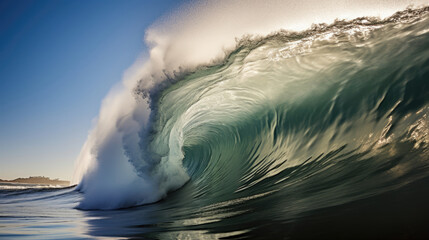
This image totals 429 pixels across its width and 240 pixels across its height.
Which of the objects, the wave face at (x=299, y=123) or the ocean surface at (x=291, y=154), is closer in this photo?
the ocean surface at (x=291, y=154)

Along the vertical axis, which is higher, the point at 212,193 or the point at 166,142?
the point at 166,142

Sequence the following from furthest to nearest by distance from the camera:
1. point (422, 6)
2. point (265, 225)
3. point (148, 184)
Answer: point (148, 184) → point (422, 6) → point (265, 225)

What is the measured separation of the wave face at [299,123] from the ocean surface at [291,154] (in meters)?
0.02

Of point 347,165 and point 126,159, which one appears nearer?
point 347,165

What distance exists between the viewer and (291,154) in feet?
16.9

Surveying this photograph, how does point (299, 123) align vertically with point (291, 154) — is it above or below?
above

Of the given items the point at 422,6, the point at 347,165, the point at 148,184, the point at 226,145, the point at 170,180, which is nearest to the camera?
the point at 347,165

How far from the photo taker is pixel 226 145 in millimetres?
8812

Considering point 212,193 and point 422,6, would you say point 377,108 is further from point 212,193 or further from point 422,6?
point 212,193

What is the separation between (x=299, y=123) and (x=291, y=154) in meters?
0.96

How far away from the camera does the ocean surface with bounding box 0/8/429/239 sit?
7.25 ft

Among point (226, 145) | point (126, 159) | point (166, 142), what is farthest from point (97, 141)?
point (226, 145)

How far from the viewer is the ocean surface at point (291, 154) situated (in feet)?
7.25

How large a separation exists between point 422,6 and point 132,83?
4.89 metres
